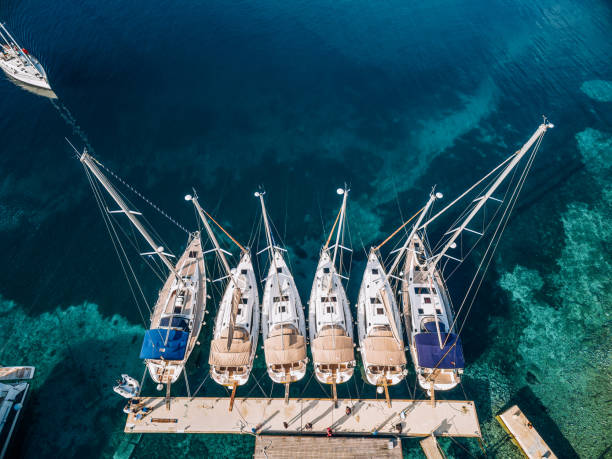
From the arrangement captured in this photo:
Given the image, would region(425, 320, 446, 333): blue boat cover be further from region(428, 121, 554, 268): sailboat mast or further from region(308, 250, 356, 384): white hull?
region(308, 250, 356, 384): white hull

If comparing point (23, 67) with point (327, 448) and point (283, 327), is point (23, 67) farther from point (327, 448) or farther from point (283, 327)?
point (327, 448)

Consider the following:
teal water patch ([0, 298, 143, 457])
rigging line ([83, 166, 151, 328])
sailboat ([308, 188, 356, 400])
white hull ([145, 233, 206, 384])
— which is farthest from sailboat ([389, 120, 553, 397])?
rigging line ([83, 166, 151, 328])

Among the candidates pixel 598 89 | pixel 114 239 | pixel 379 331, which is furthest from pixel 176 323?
pixel 598 89

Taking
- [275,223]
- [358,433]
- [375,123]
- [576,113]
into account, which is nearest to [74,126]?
[275,223]

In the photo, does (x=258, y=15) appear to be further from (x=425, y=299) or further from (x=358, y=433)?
(x=358, y=433)

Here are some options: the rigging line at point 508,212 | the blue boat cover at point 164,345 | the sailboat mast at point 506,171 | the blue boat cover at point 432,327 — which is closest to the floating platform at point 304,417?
the blue boat cover at point 164,345

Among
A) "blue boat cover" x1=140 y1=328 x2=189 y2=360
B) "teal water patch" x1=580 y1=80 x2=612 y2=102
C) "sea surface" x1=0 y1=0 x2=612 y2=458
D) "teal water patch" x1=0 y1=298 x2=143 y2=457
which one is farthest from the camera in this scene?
"teal water patch" x1=580 y1=80 x2=612 y2=102
